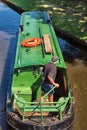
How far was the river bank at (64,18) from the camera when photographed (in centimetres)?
2889

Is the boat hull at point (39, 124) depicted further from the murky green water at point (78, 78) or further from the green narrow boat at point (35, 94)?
the murky green water at point (78, 78)

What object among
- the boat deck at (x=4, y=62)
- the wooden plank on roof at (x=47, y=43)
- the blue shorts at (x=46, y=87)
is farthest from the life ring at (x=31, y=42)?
the blue shorts at (x=46, y=87)

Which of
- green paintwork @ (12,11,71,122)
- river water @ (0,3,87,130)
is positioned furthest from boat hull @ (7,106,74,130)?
river water @ (0,3,87,130)

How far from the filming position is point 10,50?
27.4 metres

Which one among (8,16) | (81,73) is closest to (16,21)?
(8,16)

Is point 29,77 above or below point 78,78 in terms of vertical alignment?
above

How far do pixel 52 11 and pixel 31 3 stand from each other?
252 inches

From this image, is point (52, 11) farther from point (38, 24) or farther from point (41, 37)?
point (41, 37)

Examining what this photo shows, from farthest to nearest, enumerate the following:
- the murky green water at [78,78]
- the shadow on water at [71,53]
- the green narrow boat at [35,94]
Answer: the shadow on water at [71,53], the murky green water at [78,78], the green narrow boat at [35,94]

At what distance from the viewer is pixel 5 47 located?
1107 inches

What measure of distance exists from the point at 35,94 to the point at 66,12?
73.7 ft

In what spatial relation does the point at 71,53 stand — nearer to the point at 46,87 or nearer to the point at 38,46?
the point at 38,46

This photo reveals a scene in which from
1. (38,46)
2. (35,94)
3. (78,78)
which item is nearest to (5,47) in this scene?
(78,78)

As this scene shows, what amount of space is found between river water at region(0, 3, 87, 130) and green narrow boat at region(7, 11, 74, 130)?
178 cm
